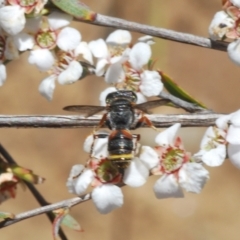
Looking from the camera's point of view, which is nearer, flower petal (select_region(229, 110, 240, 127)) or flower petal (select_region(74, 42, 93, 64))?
flower petal (select_region(229, 110, 240, 127))

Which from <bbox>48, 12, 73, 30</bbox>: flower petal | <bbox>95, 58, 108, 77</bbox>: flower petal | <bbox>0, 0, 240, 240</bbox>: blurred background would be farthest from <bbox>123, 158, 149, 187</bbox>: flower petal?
<bbox>0, 0, 240, 240</bbox>: blurred background

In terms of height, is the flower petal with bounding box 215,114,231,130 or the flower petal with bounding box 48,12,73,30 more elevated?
the flower petal with bounding box 48,12,73,30

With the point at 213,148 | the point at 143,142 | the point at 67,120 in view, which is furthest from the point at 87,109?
the point at 143,142

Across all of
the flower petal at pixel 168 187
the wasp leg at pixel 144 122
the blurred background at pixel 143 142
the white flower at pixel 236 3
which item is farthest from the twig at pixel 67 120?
the blurred background at pixel 143 142

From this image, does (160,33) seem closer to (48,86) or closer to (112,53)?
(112,53)

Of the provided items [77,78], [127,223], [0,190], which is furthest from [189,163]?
[127,223]

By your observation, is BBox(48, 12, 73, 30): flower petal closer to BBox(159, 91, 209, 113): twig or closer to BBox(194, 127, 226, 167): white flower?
BBox(159, 91, 209, 113): twig
